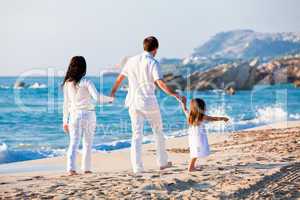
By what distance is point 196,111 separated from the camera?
6.32 meters

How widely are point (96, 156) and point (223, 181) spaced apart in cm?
402

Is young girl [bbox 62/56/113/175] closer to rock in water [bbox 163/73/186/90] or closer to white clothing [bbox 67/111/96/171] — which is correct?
white clothing [bbox 67/111/96/171]

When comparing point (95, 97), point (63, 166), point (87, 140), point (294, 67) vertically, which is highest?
point (294, 67)

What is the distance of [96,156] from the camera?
30.4ft

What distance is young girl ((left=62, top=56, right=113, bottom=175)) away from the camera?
6.01 m

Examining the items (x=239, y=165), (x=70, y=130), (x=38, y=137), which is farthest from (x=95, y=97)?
(x=38, y=137)

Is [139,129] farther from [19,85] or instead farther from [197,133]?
[19,85]

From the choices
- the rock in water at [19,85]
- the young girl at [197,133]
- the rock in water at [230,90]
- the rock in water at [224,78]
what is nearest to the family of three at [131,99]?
the young girl at [197,133]

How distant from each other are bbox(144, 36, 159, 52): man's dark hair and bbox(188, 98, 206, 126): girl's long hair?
2.58 ft

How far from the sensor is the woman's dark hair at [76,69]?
5984 mm

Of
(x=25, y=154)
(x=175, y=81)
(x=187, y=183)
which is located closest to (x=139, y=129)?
(x=187, y=183)

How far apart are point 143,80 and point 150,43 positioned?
0.43 metres

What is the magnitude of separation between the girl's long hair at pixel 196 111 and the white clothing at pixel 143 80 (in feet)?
1.56

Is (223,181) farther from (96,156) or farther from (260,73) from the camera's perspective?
(260,73)
